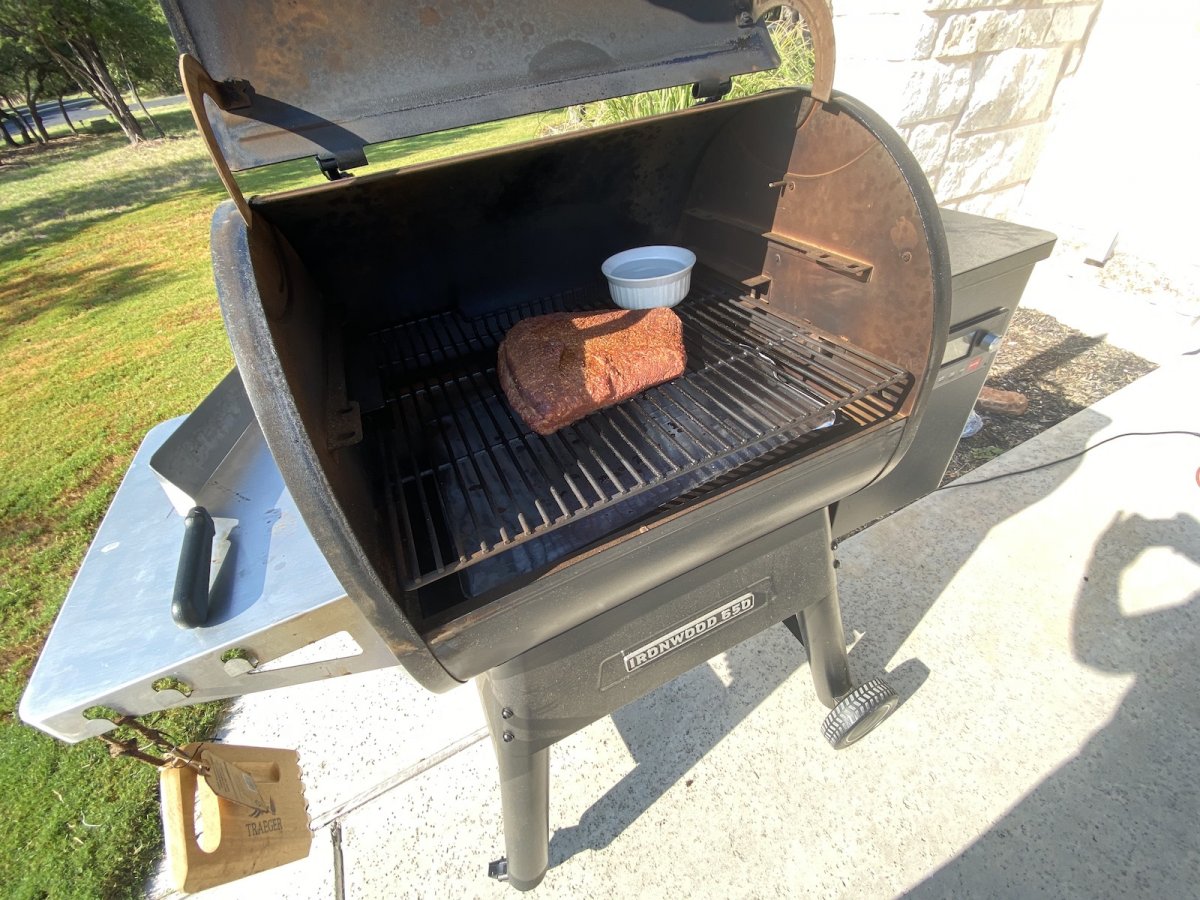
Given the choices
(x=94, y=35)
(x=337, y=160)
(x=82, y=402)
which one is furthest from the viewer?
(x=94, y=35)

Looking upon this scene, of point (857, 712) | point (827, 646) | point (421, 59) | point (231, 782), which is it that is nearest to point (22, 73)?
point (421, 59)

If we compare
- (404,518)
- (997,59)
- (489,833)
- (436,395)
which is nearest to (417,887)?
(489,833)

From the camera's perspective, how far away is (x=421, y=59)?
1207mm

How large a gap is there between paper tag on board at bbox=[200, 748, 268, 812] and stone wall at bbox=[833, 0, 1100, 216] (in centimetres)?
375

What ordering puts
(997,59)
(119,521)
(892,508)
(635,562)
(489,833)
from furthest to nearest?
(997,59) < (892,508) < (489,833) < (119,521) < (635,562)

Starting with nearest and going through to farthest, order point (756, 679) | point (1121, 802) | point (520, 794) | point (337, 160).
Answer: point (337, 160)
point (520, 794)
point (1121, 802)
point (756, 679)

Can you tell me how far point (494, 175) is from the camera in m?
1.48

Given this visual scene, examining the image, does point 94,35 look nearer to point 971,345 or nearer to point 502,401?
point 502,401

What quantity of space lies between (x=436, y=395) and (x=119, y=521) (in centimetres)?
84

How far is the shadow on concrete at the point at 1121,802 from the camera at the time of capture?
1.52 m

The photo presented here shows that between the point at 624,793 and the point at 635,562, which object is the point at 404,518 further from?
the point at 624,793

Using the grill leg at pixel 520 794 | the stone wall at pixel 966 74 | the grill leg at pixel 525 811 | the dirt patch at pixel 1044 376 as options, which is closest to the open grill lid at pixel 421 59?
the grill leg at pixel 520 794

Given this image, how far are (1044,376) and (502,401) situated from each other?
340 cm

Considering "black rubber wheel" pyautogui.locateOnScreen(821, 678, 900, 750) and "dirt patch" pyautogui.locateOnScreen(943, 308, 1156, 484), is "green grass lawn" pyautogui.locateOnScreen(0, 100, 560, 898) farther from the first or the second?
"dirt patch" pyautogui.locateOnScreen(943, 308, 1156, 484)
